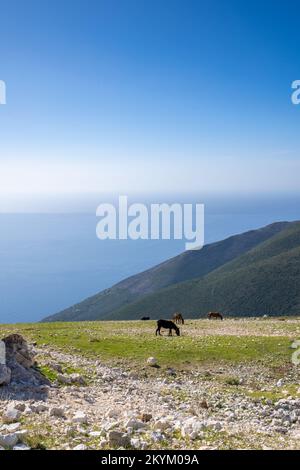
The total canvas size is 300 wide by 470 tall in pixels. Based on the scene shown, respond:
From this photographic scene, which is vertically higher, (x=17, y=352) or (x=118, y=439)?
(x=17, y=352)

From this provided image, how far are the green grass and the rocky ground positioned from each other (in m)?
1.53

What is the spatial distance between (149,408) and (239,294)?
14130cm

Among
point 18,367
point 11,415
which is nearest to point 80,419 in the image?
point 11,415

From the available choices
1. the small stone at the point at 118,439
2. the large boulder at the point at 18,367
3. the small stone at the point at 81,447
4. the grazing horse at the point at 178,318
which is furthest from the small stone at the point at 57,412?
the grazing horse at the point at 178,318

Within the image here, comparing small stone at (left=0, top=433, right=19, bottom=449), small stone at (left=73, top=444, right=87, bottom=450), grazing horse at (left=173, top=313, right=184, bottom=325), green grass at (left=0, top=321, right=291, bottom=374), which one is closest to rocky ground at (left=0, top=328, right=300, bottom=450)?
small stone at (left=0, top=433, right=19, bottom=449)

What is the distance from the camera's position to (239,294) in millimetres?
154375

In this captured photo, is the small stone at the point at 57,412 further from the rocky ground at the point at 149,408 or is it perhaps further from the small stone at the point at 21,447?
the small stone at the point at 21,447

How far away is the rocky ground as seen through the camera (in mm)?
12773

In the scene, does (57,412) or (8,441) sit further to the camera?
(57,412)

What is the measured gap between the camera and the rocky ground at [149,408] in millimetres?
12773

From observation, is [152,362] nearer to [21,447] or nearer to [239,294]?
[21,447]

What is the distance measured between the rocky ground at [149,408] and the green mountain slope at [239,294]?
357 ft

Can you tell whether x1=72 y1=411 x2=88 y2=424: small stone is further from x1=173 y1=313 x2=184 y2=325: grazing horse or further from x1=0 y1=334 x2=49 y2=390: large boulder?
x1=173 y1=313 x2=184 y2=325: grazing horse
